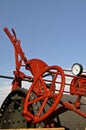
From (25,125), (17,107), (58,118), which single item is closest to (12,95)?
(17,107)

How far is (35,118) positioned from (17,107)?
5.23 feet

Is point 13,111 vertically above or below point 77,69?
below

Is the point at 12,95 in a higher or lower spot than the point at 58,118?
higher

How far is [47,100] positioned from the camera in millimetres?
8625

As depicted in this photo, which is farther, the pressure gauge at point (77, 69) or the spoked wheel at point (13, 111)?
the pressure gauge at point (77, 69)

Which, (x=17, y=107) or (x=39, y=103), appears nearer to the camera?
(x=39, y=103)

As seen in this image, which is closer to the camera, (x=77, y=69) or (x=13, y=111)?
(x=13, y=111)

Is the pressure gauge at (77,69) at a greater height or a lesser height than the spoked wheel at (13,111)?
greater

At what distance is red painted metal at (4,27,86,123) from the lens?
8.16 m

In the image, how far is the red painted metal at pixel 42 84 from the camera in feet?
26.8

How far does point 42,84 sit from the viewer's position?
8898mm

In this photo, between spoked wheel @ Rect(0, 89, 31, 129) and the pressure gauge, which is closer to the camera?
spoked wheel @ Rect(0, 89, 31, 129)

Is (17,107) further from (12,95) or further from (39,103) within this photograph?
(39,103)

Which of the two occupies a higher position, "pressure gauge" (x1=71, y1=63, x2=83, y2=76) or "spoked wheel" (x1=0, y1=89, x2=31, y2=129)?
"pressure gauge" (x1=71, y1=63, x2=83, y2=76)
